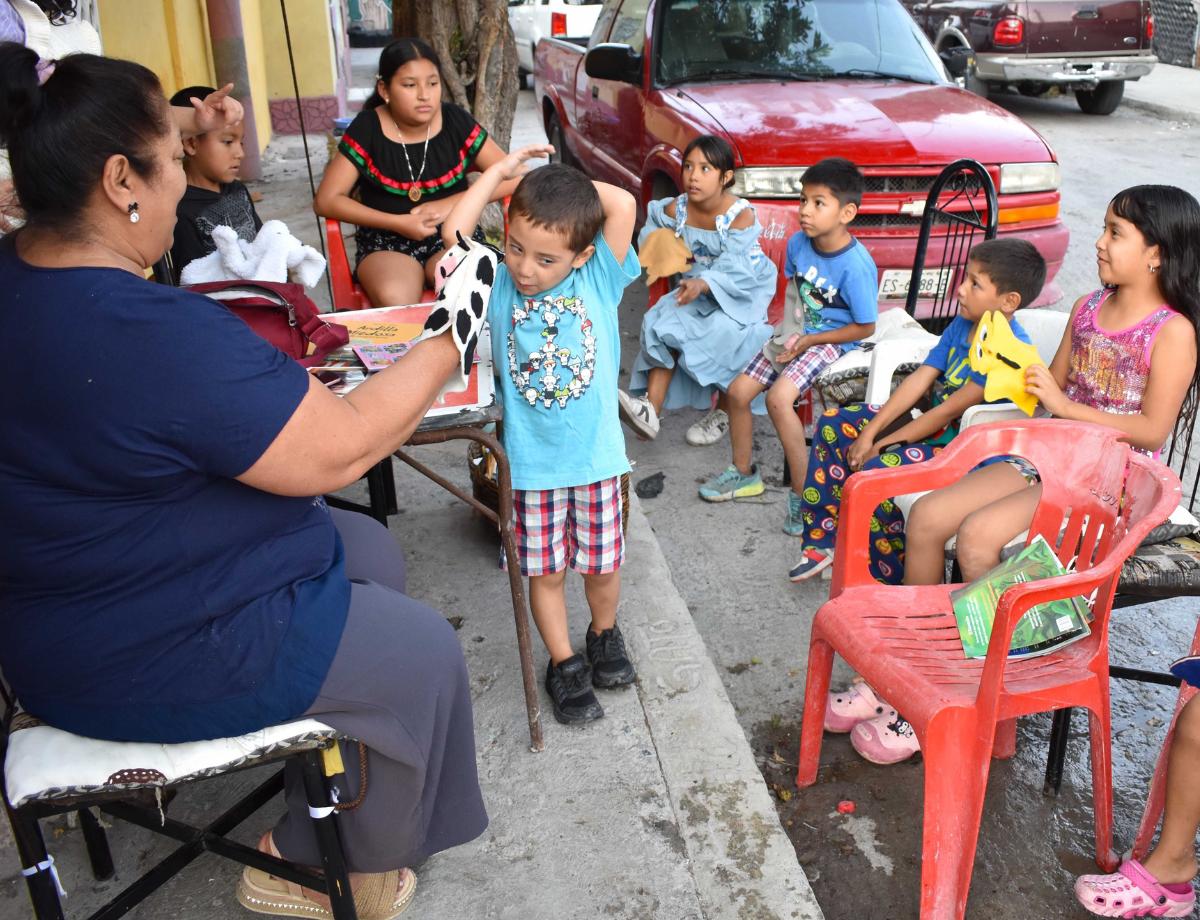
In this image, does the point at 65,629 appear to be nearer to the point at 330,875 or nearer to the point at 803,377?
the point at 330,875

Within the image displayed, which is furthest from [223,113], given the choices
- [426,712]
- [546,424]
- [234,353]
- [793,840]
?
[793,840]

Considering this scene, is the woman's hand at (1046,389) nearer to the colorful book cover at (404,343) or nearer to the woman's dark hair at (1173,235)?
the woman's dark hair at (1173,235)

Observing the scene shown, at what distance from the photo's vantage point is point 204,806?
258 centimetres

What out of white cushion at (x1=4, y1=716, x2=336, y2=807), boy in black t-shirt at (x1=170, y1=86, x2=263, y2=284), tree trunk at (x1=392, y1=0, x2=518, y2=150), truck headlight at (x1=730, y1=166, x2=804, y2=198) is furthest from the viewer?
tree trunk at (x1=392, y1=0, x2=518, y2=150)

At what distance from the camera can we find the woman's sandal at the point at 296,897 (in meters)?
2.23

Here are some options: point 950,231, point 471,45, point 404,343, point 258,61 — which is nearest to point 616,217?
point 404,343

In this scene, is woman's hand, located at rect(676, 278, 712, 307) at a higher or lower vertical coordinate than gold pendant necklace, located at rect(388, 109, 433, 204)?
lower

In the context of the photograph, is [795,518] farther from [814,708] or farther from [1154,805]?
[1154,805]

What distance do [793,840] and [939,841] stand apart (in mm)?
515

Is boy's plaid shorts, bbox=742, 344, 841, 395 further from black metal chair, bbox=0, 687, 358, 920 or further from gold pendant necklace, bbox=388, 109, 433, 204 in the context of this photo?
black metal chair, bbox=0, 687, 358, 920

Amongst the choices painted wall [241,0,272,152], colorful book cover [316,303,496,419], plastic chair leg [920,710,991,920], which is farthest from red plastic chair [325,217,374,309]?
painted wall [241,0,272,152]

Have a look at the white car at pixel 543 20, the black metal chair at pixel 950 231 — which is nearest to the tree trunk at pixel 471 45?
the black metal chair at pixel 950 231

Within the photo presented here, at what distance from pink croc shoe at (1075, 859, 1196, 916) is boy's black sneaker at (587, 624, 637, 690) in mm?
1247

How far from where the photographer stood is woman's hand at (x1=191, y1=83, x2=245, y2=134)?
3359 millimetres
